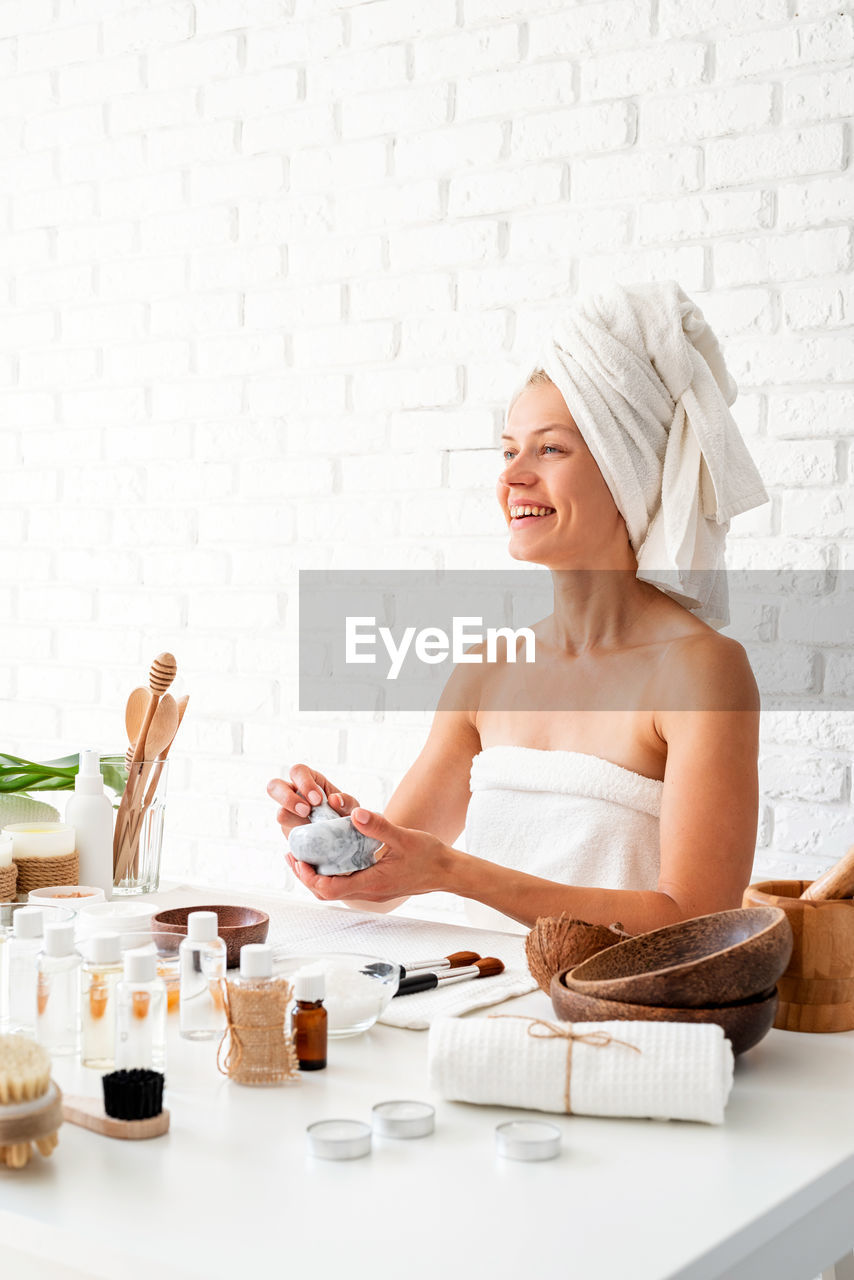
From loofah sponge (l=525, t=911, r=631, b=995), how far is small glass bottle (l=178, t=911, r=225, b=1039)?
0.89ft

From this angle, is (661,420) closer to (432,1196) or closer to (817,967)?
(817,967)

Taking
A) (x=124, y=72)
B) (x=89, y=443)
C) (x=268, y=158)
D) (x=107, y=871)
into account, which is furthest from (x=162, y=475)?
(x=107, y=871)

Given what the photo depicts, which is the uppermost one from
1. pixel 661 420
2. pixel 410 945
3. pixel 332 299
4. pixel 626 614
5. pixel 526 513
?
pixel 332 299

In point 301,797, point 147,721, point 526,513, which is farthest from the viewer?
point 526,513

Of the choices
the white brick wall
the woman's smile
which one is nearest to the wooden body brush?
the woman's smile

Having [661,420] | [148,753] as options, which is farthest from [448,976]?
[661,420]

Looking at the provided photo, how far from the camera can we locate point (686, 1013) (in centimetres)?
97

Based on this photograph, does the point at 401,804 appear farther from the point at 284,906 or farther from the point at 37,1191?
the point at 37,1191

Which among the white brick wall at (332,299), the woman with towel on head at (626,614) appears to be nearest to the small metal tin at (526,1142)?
the woman with towel on head at (626,614)

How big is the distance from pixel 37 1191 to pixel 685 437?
1.28 meters

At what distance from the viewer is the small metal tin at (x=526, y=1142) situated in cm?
85

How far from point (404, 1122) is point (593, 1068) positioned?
0.14 meters

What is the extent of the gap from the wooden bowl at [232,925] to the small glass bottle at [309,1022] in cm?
24

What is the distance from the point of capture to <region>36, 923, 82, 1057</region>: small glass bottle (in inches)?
40.4
